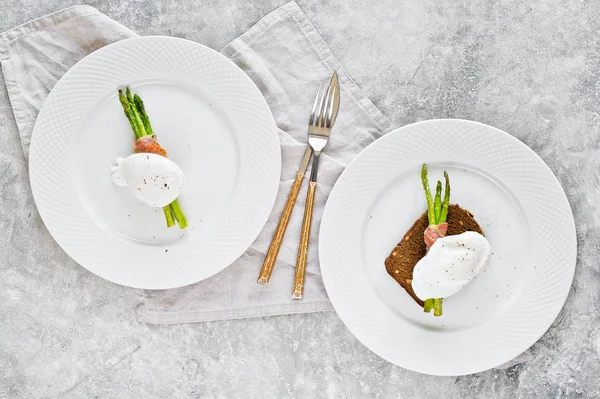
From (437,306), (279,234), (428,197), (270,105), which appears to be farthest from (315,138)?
(437,306)

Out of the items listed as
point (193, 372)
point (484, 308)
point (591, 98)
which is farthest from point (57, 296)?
Answer: point (591, 98)

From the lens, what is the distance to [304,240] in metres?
3.29

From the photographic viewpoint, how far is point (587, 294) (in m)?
3.33

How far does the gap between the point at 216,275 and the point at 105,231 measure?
0.64 m

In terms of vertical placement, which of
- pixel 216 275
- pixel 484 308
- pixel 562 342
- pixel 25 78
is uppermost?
pixel 25 78

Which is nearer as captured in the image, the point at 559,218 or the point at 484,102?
the point at 559,218

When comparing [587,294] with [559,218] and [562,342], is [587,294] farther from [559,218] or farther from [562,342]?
[559,218]

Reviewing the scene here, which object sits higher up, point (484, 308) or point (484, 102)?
point (484, 102)

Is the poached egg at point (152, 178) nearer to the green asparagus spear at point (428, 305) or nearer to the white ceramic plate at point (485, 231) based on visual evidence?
the white ceramic plate at point (485, 231)

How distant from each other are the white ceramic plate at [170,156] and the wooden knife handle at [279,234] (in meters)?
0.14

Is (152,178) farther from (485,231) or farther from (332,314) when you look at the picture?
(485,231)

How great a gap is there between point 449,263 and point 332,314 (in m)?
0.76

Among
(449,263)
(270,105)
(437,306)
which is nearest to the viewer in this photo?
(449,263)

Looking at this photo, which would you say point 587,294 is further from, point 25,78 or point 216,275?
point 25,78
